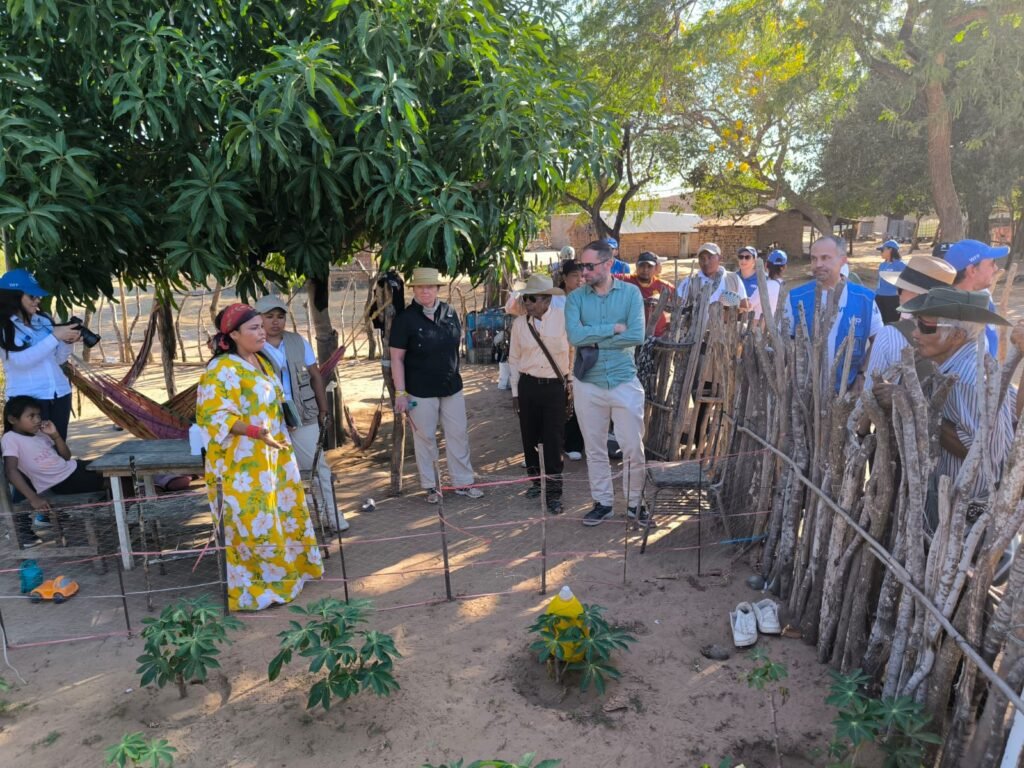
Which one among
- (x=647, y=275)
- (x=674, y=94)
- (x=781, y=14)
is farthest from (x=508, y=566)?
(x=674, y=94)

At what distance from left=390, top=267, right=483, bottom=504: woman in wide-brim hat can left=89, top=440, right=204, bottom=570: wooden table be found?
1.36 metres

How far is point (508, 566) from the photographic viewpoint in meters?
4.42

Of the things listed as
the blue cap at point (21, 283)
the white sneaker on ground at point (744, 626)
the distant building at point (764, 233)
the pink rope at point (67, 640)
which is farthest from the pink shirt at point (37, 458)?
the distant building at point (764, 233)

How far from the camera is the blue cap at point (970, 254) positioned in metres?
3.80

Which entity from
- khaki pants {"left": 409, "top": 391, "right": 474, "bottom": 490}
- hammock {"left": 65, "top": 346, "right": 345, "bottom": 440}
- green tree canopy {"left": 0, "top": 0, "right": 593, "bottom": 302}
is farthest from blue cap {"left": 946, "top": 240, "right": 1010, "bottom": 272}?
hammock {"left": 65, "top": 346, "right": 345, "bottom": 440}

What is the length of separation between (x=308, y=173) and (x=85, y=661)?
270cm

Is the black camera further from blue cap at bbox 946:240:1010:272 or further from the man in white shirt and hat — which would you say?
blue cap at bbox 946:240:1010:272

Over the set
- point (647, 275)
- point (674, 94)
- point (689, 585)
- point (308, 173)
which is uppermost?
point (674, 94)

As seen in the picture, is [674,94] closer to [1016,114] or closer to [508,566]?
[1016,114]

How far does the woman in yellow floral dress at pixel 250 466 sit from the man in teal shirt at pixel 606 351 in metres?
1.79

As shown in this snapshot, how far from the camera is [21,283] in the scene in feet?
15.1

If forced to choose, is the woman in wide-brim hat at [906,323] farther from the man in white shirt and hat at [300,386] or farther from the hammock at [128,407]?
the hammock at [128,407]

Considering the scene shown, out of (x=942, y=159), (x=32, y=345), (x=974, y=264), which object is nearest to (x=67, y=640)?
(x=32, y=345)

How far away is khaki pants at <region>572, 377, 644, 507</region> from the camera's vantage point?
15.2 ft
